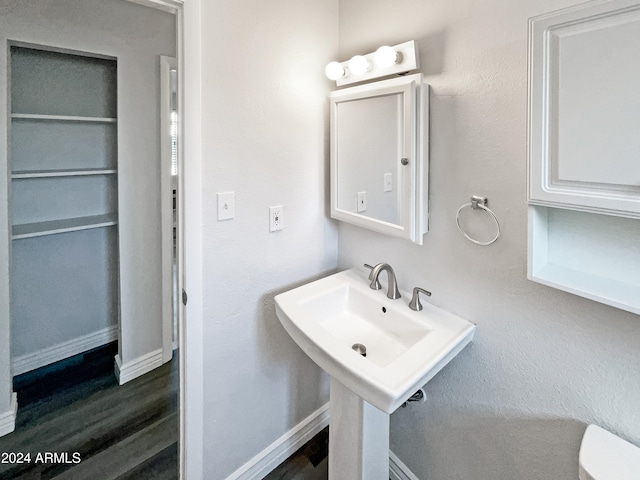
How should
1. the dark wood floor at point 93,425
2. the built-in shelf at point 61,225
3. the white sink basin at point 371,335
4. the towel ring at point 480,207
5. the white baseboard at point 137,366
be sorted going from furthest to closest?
1. the white baseboard at point 137,366
2. the built-in shelf at point 61,225
3. the dark wood floor at point 93,425
4. the towel ring at point 480,207
5. the white sink basin at point 371,335

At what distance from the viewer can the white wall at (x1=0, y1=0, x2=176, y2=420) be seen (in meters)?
1.79

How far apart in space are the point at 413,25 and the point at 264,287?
3.89ft

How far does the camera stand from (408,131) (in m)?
1.26

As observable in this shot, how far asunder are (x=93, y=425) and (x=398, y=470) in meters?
1.56

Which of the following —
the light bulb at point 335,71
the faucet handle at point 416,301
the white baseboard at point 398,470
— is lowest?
the white baseboard at point 398,470

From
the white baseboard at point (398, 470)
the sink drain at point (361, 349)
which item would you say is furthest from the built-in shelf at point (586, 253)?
the white baseboard at point (398, 470)

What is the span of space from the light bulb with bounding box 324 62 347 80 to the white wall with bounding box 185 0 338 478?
0.11 meters

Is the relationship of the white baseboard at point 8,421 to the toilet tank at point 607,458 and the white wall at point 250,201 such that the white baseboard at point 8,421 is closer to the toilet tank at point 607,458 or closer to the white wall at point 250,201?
the white wall at point 250,201

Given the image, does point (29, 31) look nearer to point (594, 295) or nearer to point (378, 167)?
point (378, 167)

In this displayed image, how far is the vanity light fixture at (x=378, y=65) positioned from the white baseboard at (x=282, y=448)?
64.3 inches

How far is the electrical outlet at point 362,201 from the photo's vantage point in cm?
152

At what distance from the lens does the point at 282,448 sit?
66.9 inches

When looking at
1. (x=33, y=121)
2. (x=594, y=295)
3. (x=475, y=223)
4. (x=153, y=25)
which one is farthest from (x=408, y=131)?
(x=33, y=121)

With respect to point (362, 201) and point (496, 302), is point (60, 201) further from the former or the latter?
point (496, 302)
